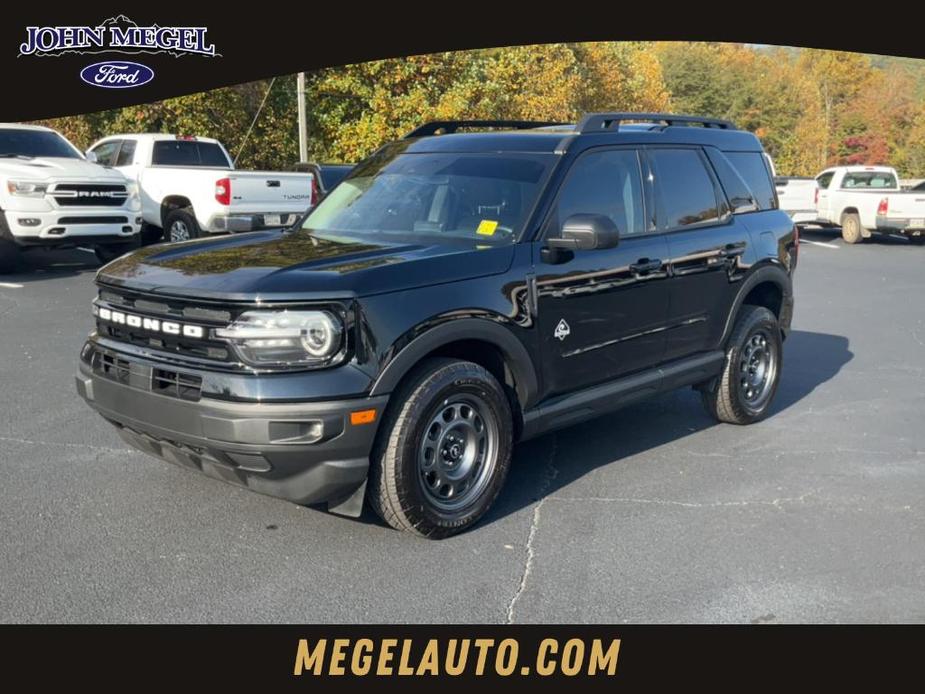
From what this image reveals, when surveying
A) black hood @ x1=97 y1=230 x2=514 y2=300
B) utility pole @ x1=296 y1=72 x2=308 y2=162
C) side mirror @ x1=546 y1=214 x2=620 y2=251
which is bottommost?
black hood @ x1=97 y1=230 x2=514 y2=300

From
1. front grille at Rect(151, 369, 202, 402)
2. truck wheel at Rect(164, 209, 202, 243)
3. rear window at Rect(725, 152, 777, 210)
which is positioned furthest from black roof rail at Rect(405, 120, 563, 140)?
truck wheel at Rect(164, 209, 202, 243)

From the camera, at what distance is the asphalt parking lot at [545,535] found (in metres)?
3.85

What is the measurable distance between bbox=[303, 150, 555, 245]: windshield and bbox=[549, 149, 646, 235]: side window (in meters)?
0.18

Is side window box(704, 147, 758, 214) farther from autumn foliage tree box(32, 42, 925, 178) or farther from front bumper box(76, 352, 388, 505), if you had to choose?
autumn foliage tree box(32, 42, 925, 178)

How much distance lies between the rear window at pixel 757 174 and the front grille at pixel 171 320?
3971 millimetres

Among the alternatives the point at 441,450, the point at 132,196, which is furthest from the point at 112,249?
the point at 441,450

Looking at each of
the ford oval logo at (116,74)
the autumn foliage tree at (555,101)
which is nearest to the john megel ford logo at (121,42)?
the ford oval logo at (116,74)

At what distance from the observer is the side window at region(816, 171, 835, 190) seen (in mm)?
23375

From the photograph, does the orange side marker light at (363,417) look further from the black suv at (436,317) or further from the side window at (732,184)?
the side window at (732,184)

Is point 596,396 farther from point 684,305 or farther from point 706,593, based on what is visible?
point 706,593

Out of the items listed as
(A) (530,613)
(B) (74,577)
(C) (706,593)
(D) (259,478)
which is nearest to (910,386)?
(C) (706,593)

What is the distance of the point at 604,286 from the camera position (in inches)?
203

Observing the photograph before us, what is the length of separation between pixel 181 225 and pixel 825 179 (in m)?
16.4

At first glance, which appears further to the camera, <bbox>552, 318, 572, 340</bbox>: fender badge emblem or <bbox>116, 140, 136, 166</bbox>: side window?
<bbox>116, 140, 136, 166</bbox>: side window
